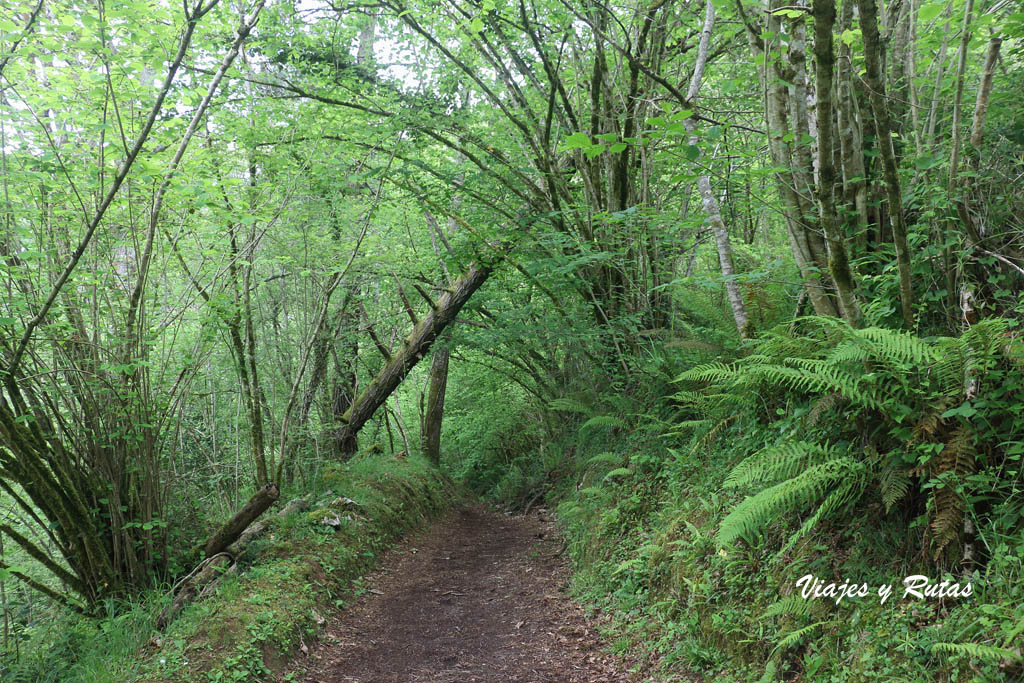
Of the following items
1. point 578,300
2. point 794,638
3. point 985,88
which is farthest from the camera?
point 578,300

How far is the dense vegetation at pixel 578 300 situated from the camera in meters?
3.24

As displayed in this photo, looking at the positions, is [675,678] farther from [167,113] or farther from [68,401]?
[167,113]

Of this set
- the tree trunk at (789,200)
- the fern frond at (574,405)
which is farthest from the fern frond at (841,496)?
the fern frond at (574,405)

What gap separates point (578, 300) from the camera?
9.25 m

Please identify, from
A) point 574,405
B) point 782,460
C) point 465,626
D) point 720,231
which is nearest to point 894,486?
point 782,460

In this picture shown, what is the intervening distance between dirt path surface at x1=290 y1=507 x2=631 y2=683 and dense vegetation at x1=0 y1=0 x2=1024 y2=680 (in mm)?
391

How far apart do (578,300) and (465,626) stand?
16.6 ft

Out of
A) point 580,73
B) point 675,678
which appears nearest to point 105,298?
point 675,678

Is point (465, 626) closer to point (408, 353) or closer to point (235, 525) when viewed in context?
point (235, 525)

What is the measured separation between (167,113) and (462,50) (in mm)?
3673

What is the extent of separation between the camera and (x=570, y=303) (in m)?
9.47

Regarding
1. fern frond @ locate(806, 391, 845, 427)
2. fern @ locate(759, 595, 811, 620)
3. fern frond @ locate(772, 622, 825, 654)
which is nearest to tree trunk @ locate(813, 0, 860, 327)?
fern frond @ locate(806, 391, 845, 427)

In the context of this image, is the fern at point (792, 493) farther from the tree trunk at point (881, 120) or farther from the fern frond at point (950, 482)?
the tree trunk at point (881, 120)

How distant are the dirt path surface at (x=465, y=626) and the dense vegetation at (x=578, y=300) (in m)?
0.39
